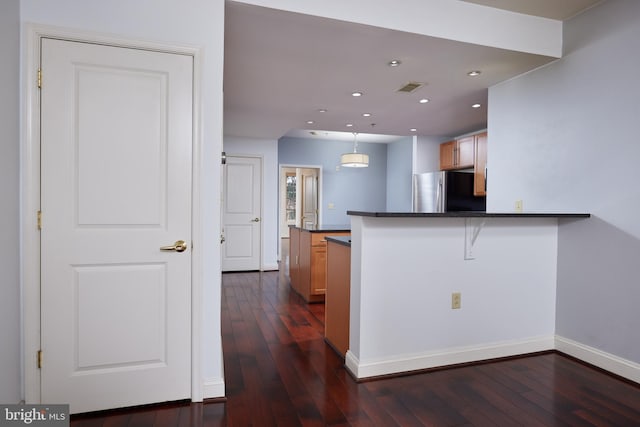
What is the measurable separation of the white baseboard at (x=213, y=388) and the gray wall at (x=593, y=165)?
256cm

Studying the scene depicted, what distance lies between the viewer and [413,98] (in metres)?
3.89

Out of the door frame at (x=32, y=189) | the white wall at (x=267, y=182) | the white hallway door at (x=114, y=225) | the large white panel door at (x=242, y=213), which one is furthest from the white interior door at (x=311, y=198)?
the door frame at (x=32, y=189)

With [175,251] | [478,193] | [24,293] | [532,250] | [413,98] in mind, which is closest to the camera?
[24,293]

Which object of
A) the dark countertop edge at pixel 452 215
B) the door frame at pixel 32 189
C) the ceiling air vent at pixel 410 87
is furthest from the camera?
the ceiling air vent at pixel 410 87

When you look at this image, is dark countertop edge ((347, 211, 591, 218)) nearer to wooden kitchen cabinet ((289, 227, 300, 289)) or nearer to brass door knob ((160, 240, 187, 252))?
brass door knob ((160, 240, 187, 252))

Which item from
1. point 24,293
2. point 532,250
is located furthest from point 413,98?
point 24,293

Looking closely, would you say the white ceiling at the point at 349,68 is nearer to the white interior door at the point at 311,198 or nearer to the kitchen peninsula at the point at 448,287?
the kitchen peninsula at the point at 448,287

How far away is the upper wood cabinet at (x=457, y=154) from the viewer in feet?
16.9

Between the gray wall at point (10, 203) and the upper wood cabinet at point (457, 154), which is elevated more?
the upper wood cabinet at point (457, 154)

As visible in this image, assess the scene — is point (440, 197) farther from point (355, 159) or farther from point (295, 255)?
point (295, 255)

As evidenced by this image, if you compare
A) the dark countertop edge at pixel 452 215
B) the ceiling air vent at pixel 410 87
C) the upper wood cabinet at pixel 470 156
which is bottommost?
the dark countertop edge at pixel 452 215

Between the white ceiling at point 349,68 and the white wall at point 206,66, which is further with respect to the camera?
the white ceiling at point 349,68

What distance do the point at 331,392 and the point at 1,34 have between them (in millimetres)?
2442

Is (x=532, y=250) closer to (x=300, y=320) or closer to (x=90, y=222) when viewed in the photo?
(x=300, y=320)
